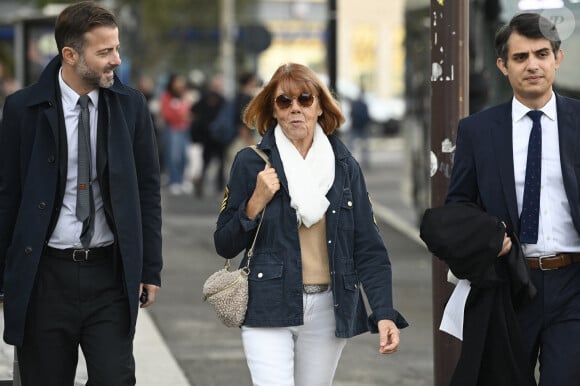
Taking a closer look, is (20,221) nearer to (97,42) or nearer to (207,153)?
(97,42)

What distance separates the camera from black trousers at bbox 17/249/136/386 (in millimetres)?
5047

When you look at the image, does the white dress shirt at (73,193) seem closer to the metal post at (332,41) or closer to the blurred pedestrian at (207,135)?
the metal post at (332,41)

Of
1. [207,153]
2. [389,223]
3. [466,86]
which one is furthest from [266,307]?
[207,153]

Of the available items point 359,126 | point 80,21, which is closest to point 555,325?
point 80,21

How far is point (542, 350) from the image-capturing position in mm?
4852

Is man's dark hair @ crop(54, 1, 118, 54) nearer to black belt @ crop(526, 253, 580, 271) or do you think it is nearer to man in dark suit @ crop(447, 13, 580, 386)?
man in dark suit @ crop(447, 13, 580, 386)

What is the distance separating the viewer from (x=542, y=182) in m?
4.87

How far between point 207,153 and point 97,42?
16.3m

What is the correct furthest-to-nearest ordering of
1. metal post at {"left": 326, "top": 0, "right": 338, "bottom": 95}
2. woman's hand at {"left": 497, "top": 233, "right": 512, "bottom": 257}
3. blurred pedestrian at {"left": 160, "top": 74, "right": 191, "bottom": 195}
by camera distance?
blurred pedestrian at {"left": 160, "top": 74, "right": 191, "bottom": 195}, metal post at {"left": 326, "top": 0, "right": 338, "bottom": 95}, woman's hand at {"left": 497, "top": 233, "right": 512, "bottom": 257}

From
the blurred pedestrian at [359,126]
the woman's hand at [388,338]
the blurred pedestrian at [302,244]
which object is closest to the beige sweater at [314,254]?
the blurred pedestrian at [302,244]

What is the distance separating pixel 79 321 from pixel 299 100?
3.78 ft

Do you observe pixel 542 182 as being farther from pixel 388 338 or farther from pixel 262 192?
pixel 262 192

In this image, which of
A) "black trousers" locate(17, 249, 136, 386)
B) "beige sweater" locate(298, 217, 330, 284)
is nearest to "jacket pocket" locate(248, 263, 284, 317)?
"beige sweater" locate(298, 217, 330, 284)

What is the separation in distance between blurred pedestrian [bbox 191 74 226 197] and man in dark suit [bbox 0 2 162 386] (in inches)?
628
